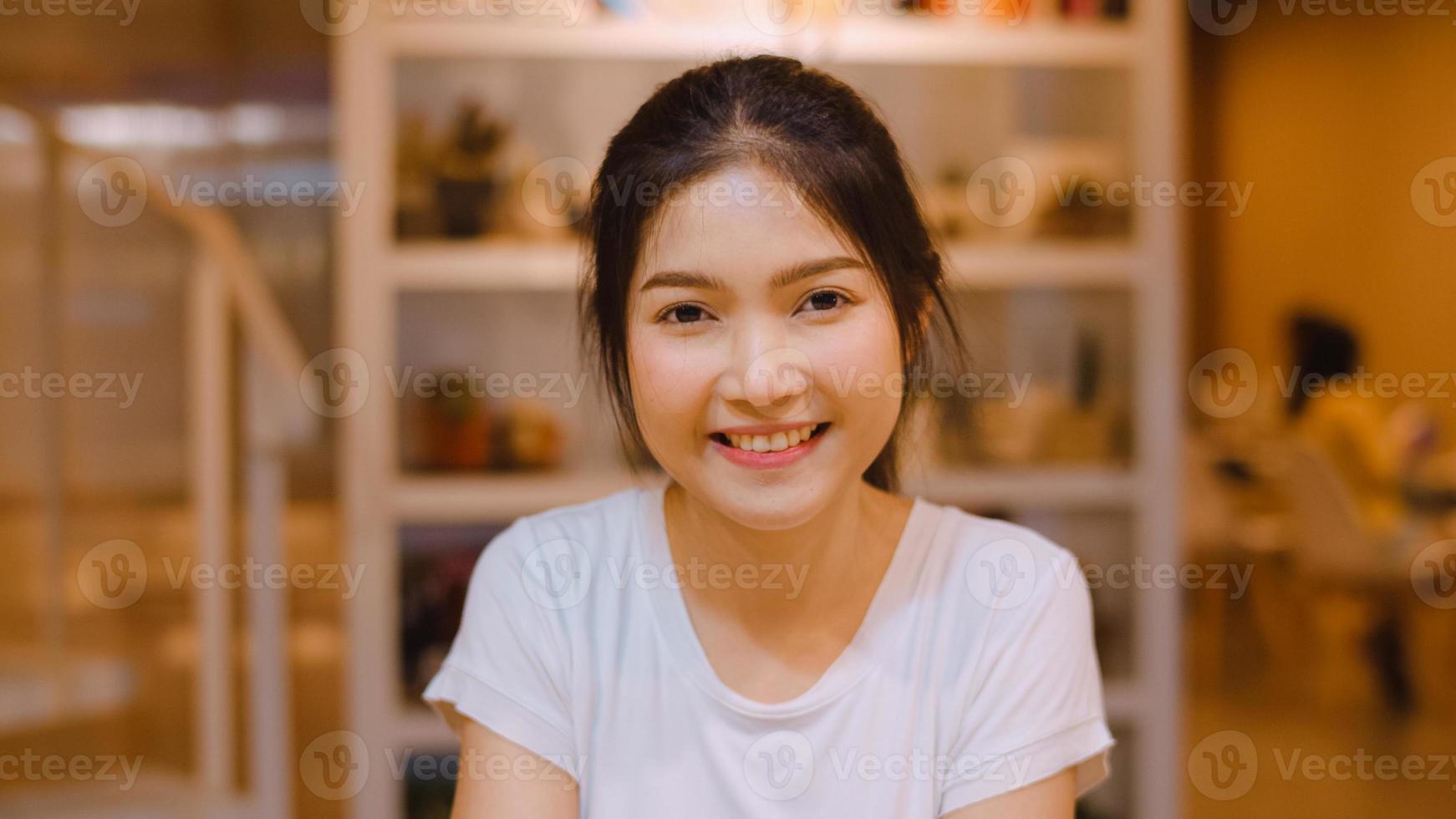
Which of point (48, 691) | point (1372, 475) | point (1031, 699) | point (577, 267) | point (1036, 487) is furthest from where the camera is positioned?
point (1372, 475)

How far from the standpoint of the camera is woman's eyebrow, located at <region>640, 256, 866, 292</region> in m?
0.95

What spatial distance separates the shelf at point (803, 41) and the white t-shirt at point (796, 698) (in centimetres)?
160

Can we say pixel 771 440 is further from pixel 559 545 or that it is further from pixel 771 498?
pixel 559 545

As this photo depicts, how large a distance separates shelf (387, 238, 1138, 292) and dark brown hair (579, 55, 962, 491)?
1489mm

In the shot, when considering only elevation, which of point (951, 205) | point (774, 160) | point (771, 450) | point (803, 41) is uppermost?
point (803, 41)

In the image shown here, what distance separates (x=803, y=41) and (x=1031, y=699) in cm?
180

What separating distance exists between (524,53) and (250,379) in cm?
84

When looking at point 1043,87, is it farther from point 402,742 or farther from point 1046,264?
point 402,742

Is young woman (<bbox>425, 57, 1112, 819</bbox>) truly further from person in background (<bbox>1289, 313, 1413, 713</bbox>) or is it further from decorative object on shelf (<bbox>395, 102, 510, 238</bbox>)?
person in background (<bbox>1289, 313, 1413, 713</bbox>)

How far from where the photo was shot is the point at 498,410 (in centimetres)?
271

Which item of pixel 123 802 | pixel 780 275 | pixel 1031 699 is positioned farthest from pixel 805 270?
pixel 123 802

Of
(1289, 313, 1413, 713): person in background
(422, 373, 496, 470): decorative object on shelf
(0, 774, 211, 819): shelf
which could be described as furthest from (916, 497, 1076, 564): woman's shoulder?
(1289, 313, 1413, 713): person in background

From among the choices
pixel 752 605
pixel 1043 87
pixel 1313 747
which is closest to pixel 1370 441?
pixel 1313 747

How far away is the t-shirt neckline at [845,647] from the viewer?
1062 millimetres
